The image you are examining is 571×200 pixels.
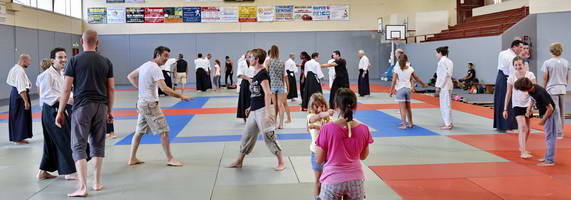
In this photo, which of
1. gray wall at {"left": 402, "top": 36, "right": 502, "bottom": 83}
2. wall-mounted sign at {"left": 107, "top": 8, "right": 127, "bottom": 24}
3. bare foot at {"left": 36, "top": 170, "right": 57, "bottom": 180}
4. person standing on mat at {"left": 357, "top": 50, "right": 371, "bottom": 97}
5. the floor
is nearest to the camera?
the floor

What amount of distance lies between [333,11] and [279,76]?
2218 cm

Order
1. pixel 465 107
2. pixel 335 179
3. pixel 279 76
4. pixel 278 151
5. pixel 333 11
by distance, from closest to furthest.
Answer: pixel 335 179, pixel 278 151, pixel 279 76, pixel 465 107, pixel 333 11

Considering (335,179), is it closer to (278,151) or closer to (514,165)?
(278,151)

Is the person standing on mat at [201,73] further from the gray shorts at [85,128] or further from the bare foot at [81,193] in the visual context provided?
the bare foot at [81,193]

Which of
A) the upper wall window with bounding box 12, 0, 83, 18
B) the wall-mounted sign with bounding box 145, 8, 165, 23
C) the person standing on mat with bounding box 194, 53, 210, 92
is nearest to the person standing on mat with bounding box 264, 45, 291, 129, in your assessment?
the person standing on mat with bounding box 194, 53, 210, 92

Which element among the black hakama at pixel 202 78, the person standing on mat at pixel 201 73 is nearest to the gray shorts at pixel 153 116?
the person standing on mat at pixel 201 73

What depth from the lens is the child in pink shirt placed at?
389cm

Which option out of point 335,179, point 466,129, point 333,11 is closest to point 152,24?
point 333,11

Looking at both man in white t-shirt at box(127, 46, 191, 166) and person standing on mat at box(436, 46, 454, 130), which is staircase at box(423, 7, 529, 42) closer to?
person standing on mat at box(436, 46, 454, 130)

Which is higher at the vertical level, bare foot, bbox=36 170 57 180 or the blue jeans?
the blue jeans

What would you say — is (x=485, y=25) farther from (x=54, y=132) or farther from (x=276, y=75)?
(x=54, y=132)

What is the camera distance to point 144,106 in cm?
731

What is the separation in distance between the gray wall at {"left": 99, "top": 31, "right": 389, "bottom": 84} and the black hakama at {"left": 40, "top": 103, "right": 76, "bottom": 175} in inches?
982

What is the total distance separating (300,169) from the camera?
721 cm
